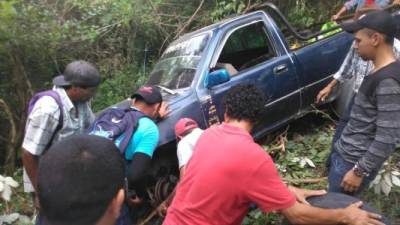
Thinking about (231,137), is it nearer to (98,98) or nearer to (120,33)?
(98,98)

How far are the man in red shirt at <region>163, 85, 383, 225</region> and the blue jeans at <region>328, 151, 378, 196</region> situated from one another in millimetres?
507

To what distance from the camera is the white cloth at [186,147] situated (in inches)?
130

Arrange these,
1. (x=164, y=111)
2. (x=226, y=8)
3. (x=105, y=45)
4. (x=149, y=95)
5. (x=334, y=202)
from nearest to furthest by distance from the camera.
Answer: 1. (x=334, y=202)
2. (x=149, y=95)
3. (x=164, y=111)
4. (x=226, y=8)
5. (x=105, y=45)

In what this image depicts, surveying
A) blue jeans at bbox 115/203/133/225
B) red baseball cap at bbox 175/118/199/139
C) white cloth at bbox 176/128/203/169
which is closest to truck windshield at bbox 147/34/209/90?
red baseball cap at bbox 175/118/199/139

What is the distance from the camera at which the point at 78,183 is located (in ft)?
4.18

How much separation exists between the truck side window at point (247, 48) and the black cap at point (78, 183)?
3.65 m

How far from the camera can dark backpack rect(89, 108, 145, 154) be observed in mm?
3092

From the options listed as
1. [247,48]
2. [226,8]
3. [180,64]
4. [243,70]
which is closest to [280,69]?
[243,70]

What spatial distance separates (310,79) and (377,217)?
3238 millimetres

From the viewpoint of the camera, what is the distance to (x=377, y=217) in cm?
215

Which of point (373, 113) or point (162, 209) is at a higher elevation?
point (373, 113)

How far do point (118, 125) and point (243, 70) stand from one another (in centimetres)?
207

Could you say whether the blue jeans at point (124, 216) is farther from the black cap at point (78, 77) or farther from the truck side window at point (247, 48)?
the truck side window at point (247, 48)

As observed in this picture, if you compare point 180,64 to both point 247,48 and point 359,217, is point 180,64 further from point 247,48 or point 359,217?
point 359,217
